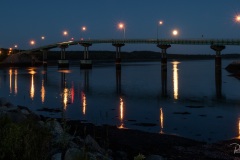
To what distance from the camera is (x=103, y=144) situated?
14406 mm

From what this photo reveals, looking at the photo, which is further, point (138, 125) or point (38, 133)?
point (138, 125)

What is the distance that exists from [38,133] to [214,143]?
32.6ft

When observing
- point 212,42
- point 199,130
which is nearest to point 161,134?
point 199,130

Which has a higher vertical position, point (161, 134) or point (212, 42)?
point (212, 42)

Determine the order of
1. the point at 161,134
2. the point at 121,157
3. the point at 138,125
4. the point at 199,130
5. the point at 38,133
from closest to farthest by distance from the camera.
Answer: the point at 38,133, the point at 121,157, the point at 161,134, the point at 199,130, the point at 138,125

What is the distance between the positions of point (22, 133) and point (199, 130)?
13.5 metres

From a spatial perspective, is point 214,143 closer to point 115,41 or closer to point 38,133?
point 38,133

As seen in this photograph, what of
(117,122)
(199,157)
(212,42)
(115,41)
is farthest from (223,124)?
(115,41)

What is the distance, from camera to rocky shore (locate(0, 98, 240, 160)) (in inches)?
328

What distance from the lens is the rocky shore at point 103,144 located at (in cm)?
832

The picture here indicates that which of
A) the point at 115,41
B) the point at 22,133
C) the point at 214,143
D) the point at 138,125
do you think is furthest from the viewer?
Result: the point at 115,41

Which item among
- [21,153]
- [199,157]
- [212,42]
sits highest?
[212,42]

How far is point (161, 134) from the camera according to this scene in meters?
18.3

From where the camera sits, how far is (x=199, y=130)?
1967 cm
